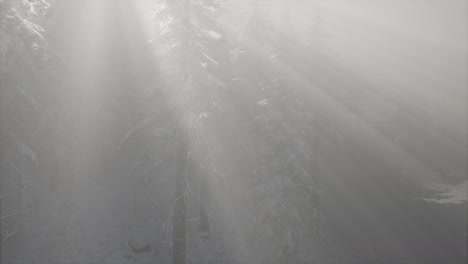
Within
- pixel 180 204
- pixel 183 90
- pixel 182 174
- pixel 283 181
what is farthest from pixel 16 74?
pixel 283 181

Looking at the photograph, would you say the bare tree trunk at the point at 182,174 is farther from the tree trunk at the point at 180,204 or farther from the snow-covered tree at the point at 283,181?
the snow-covered tree at the point at 283,181

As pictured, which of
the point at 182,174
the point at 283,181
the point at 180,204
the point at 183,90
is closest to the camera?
the point at 183,90

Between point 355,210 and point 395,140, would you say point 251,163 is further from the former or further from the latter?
point 395,140

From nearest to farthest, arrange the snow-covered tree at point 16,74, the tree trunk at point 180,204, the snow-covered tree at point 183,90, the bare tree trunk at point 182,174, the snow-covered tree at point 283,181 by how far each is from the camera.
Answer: the snow-covered tree at point 16,74 → the snow-covered tree at point 183,90 → the bare tree trunk at point 182,174 → the tree trunk at point 180,204 → the snow-covered tree at point 283,181

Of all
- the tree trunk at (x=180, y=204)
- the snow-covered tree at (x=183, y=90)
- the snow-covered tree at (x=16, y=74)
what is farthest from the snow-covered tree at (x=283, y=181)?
the snow-covered tree at (x=16, y=74)

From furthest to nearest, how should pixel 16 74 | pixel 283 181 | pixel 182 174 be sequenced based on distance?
pixel 283 181 < pixel 182 174 < pixel 16 74

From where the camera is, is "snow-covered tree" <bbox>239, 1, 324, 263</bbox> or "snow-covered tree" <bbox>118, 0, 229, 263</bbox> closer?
"snow-covered tree" <bbox>118, 0, 229, 263</bbox>

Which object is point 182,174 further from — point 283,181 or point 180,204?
point 283,181

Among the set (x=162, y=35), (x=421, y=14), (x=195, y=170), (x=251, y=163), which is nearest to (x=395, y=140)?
(x=251, y=163)

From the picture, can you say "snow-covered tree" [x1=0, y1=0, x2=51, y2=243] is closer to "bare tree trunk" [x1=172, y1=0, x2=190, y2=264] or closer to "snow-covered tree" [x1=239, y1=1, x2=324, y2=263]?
"bare tree trunk" [x1=172, y1=0, x2=190, y2=264]

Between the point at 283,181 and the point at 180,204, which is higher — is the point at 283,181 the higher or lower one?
the higher one

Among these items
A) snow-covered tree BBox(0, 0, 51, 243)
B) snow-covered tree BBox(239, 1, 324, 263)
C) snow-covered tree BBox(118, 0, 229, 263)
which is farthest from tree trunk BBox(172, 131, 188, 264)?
snow-covered tree BBox(0, 0, 51, 243)

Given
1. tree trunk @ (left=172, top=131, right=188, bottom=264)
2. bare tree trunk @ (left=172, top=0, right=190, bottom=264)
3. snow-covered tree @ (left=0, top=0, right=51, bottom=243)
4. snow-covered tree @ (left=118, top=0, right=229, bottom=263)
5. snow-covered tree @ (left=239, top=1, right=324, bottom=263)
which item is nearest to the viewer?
snow-covered tree @ (left=0, top=0, right=51, bottom=243)

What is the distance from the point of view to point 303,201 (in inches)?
628
